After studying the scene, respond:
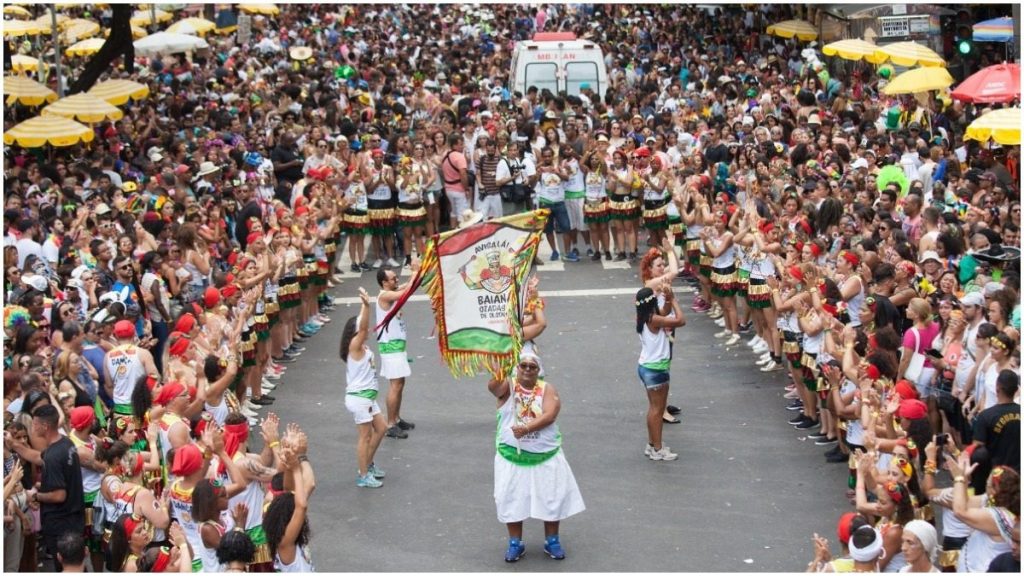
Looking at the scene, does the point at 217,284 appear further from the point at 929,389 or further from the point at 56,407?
the point at 929,389

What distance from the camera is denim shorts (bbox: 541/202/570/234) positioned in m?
21.0

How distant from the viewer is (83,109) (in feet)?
72.5

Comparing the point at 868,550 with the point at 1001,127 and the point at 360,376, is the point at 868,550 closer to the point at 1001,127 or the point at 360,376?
the point at 360,376

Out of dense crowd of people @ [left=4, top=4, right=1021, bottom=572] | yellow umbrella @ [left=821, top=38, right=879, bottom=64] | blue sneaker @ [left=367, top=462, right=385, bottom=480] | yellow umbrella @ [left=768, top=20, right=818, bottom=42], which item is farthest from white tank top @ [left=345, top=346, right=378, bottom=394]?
yellow umbrella @ [left=768, top=20, right=818, bottom=42]

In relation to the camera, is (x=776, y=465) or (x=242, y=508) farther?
(x=776, y=465)

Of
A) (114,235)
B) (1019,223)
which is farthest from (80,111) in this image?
(1019,223)

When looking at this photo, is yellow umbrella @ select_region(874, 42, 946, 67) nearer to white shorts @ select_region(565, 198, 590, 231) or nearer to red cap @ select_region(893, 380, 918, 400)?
white shorts @ select_region(565, 198, 590, 231)

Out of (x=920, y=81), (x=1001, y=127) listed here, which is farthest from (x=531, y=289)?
(x=920, y=81)

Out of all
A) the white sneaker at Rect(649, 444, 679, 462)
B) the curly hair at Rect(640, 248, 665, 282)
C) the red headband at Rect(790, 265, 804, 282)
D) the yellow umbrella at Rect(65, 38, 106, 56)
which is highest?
the yellow umbrella at Rect(65, 38, 106, 56)

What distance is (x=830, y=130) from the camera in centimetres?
2089

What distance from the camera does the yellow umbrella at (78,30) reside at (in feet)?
104

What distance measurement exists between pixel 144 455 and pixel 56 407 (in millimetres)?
697

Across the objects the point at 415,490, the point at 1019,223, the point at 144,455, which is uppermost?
the point at 1019,223

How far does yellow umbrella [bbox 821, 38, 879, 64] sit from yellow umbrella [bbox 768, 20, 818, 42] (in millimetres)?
7343
